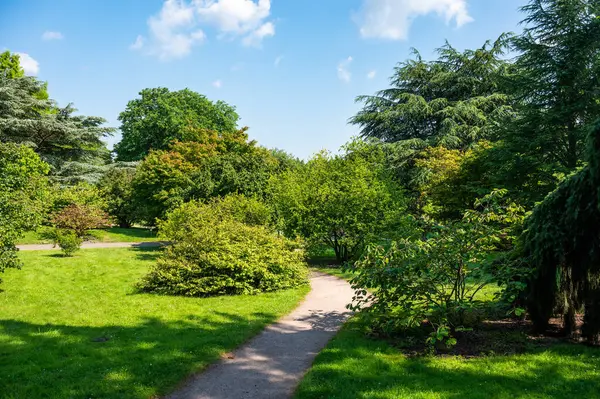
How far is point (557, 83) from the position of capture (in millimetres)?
15555

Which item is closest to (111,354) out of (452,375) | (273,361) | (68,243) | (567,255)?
(273,361)

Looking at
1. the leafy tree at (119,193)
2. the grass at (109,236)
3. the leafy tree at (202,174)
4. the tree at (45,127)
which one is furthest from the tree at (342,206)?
the tree at (45,127)

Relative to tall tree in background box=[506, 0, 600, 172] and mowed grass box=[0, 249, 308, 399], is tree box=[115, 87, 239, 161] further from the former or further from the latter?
tall tree in background box=[506, 0, 600, 172]

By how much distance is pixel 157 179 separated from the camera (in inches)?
930

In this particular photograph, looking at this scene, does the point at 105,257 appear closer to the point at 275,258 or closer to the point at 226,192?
the point at 226,192

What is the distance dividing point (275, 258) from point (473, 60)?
2271 centimetres

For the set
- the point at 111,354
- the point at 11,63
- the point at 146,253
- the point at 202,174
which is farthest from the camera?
the point at 11,63

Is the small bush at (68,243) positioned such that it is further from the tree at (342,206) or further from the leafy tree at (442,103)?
the leafy tree at (442,103)

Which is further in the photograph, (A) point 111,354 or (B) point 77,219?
(B) point 77,219

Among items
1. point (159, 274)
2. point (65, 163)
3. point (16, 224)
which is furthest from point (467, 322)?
point (65, 163)

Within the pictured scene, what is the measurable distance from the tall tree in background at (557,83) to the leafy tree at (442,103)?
758 centimetres

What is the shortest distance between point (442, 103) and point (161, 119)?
30.5 m

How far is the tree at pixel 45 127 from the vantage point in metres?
30.1

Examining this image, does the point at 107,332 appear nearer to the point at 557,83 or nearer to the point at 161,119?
the point at 557,83
